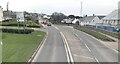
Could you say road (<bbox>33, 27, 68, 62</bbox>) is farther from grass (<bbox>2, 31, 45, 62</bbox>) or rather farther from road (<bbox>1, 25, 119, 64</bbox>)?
grass (<bbox>2, 31, 45, 62</bbox>)

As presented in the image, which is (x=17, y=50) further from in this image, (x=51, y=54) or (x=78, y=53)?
(x=78, y=53)

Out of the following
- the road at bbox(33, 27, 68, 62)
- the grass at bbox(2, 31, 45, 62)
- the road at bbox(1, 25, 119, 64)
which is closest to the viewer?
the grass at bbox(2, 31, 45, 62)

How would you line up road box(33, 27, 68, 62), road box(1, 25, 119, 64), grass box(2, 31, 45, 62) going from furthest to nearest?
road box(1, 25, 119, 64) < road box(33, 27, 68, 62) < grass box(2, 31, 45, 62)

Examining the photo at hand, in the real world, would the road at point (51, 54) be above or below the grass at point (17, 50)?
below

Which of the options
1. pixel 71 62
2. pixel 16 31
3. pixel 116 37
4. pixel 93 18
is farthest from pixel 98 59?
pixel 93 18

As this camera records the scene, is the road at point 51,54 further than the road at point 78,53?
No

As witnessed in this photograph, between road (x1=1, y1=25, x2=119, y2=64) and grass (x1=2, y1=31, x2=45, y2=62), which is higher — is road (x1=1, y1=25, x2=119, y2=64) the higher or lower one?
the lower one

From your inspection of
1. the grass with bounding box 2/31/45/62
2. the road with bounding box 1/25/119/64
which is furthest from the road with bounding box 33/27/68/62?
the grass with bounding box 2/31/45/62

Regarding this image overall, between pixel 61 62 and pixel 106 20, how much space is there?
3043 inches

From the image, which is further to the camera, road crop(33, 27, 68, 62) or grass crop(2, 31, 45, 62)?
road crop(33, 27, 68, 62)

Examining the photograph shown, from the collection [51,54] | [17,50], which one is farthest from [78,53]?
[17,50]

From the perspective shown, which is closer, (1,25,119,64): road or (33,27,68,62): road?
(33,27,68,62): road

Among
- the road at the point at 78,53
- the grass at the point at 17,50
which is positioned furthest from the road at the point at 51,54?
the grass at the point at 17,50

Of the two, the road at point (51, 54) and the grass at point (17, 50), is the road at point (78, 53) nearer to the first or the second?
the road at point (51, 54)
